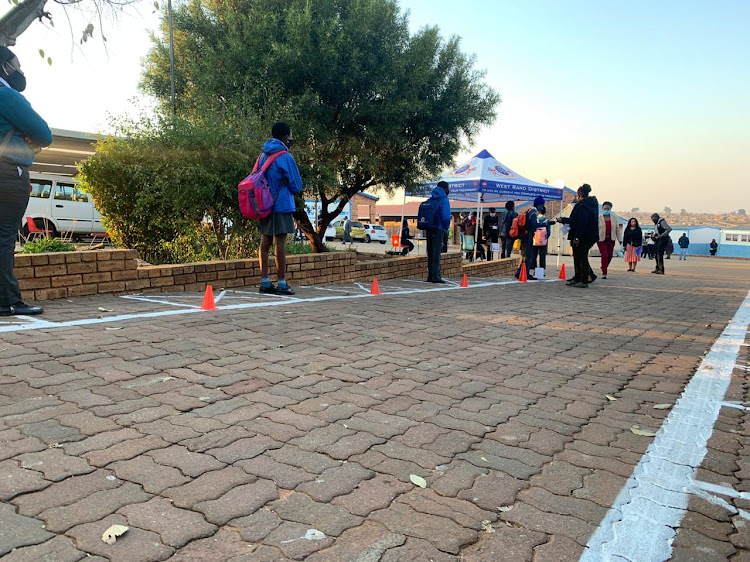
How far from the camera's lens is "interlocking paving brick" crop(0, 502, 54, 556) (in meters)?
1.61

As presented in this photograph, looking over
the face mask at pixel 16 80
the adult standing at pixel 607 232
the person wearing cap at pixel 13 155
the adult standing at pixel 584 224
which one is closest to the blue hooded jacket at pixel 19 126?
the person wearing cap at pixel 13 155

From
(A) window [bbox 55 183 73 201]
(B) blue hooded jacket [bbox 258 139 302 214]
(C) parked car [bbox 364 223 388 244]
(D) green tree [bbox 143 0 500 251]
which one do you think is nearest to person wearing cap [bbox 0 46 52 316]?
(B) blue hooded jacket [bbox 258 139 302 214]

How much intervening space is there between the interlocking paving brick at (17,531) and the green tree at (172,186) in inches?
249

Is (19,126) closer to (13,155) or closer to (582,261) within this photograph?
(13,155)

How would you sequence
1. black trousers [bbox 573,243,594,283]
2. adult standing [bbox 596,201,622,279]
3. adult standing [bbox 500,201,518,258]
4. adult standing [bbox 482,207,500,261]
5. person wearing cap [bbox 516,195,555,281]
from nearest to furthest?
1. black trousers [bbox 573,243,594,283]
2. person wearing cap [bbox 516,195,555,281]
3. adult standing [bbox 596,201,622,279]
4. adult standing [bbox 500,201,518,258]
5. adult standing [bbox 482,207,500,261]

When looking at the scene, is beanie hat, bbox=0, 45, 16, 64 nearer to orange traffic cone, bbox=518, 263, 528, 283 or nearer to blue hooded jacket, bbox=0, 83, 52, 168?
blue hooded jacket, bbox=0, 83, 52, 168

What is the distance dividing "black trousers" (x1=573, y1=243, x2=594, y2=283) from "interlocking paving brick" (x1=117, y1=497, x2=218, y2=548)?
10.1 metres

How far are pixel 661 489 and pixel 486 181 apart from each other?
42.8 feet

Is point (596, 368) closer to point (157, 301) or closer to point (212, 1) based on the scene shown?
point (157, 301)

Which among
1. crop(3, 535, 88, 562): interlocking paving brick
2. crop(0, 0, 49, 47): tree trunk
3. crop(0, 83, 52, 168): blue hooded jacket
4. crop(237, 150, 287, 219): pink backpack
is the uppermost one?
crop(0, 0, 49, 47): tree trunk

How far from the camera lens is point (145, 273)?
6.41 metres

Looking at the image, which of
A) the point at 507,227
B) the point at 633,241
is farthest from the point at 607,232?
the point at 633,241

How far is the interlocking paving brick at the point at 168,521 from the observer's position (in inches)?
67.1

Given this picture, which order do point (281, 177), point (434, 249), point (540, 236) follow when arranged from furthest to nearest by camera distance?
point (540, 236) < point (434, 249) < point (281, 177)
